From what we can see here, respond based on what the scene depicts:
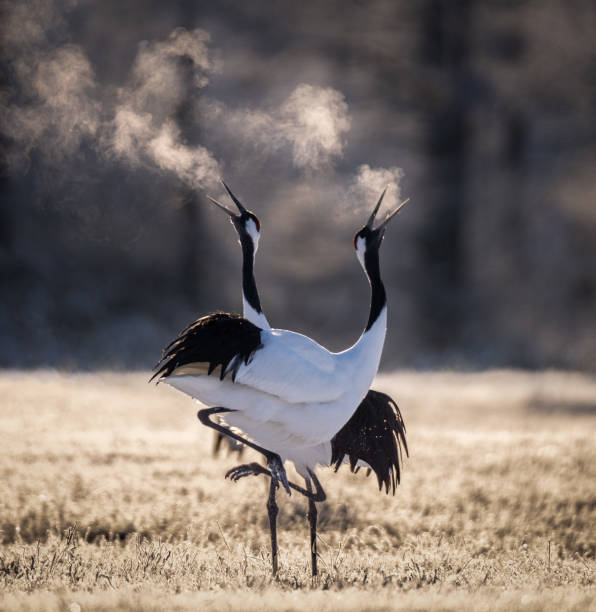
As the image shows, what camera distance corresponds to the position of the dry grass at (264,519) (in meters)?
5.14

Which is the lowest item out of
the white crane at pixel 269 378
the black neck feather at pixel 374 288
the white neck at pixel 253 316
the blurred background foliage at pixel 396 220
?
the white crane at pixel 269 378

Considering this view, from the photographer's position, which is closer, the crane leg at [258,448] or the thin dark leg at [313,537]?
the crane leg at [258,448]

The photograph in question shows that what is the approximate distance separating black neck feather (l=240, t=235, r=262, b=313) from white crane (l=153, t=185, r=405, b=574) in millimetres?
439

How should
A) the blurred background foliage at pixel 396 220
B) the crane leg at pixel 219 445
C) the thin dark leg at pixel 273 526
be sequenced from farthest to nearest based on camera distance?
the blurred background foliage at pixel 396 220, the crane leg at pixel 219 445, the thin dark leg at pixel 273 526

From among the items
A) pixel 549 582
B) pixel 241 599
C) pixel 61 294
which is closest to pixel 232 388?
pixel 241 599

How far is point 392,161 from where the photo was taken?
31.1 metres

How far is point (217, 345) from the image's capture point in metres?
5.16

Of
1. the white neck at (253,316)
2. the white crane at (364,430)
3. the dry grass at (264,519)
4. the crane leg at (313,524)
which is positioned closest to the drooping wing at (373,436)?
the white crane at (364,430)

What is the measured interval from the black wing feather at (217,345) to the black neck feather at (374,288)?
0.83m

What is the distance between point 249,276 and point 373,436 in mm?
1439

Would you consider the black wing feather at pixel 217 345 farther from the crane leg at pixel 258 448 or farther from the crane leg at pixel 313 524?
the crane leg at pixel 313 524

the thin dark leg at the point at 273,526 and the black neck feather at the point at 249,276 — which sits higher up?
the black neck feather at the point at 249,276

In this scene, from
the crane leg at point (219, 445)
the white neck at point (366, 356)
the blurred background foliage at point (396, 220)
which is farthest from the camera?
the blurred background foliage at point (396, 220)

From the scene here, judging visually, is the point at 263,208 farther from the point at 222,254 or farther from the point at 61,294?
the point at 61,294
